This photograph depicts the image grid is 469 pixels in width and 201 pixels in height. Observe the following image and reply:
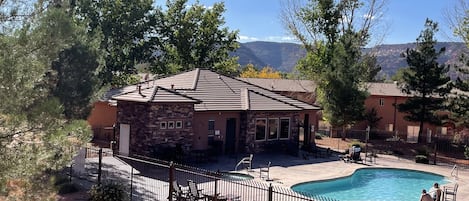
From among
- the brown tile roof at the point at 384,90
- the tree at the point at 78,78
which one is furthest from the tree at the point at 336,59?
the tree at the point at 78,78

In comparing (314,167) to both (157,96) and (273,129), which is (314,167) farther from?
(157,96)

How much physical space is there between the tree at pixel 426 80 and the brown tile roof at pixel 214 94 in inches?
412

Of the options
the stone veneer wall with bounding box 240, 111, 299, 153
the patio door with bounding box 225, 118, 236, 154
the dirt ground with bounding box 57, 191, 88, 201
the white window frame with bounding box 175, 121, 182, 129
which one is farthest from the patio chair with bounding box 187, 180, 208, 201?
the stone veneer wall with bounding box 240, 111, 299, 153

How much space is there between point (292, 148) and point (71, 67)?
47.3 ft

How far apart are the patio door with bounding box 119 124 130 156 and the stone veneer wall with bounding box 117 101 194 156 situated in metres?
0.27

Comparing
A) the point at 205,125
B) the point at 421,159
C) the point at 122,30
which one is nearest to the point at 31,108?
the point at 205,125

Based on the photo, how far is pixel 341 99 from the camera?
113 feet

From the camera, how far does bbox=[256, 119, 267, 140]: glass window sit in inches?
1049

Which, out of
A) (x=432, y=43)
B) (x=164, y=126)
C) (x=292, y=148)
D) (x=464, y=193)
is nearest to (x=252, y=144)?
(x=292, y=148)

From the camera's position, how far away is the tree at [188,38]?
147ft

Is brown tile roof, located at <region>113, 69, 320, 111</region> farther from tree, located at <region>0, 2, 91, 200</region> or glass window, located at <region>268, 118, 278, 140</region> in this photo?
tree, located at <region>0, 2, 91, 200</region>

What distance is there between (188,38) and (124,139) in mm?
23284

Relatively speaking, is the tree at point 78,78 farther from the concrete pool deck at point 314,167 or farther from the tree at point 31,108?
the tree at point 31,108

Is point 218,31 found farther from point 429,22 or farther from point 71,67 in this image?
point 71,67
